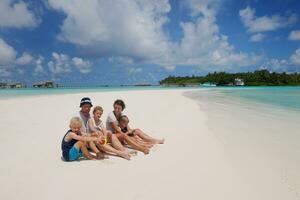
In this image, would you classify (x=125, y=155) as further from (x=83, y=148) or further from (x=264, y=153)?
(x=264, y=153)

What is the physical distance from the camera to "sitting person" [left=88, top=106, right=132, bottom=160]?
4730 millimetres

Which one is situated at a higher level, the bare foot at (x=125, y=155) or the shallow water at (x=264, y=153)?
the bare foot at (x=125, y=155)

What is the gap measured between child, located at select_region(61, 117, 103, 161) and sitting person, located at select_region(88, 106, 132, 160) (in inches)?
12.5

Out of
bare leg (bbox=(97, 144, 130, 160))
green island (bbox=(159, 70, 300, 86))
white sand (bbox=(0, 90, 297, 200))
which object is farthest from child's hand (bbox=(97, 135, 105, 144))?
green island (bbox=(159, 70, 300, 86))

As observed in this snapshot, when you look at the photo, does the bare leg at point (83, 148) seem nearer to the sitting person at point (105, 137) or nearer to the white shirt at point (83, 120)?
the sitting person at point (105, 137)

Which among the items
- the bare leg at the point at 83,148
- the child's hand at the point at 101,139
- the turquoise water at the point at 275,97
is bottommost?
the turquoise water at the point at 275,97

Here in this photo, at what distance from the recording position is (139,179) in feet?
12.0

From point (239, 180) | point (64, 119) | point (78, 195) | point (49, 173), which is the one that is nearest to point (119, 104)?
point (49, 173)

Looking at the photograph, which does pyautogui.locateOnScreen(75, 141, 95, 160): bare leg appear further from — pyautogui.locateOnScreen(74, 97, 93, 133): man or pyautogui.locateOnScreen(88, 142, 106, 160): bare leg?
pyautogui.locateOnScreen(74, 97, 93, 133): man

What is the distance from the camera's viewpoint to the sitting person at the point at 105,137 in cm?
473

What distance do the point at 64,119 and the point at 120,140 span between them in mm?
4923

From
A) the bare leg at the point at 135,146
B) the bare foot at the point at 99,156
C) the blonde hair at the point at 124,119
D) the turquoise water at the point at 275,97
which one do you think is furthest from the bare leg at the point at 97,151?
the turquoise water at the point at 275,97

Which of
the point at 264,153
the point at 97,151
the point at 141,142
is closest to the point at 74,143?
the point at 97,151

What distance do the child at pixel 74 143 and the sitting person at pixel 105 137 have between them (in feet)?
1.04
